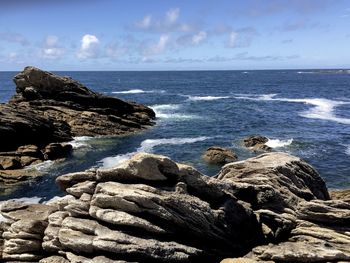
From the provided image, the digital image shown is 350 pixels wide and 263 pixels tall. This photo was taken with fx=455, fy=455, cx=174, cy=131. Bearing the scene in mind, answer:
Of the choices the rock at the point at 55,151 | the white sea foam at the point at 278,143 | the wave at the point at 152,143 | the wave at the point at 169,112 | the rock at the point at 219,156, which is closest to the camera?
the rock at the point at 219,156

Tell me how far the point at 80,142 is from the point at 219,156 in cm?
2127

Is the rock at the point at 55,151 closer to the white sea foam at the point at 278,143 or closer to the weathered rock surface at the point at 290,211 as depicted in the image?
the white sea foam at the point at 278,143

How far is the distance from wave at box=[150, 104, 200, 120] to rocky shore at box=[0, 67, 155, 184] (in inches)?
233

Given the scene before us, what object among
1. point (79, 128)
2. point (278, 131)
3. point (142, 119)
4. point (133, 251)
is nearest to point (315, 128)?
point (278, 131)

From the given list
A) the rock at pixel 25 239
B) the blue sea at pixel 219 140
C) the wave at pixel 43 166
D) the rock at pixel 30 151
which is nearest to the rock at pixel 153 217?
the rock at pixel 25 239

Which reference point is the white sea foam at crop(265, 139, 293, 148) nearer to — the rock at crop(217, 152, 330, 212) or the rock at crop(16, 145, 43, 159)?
the rock at crop(16, 145, 43, 159)

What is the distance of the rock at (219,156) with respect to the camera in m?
49.5

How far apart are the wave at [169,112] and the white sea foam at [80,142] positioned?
24.0 metres

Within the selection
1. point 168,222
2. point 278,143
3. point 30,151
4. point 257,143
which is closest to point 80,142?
point 30,151

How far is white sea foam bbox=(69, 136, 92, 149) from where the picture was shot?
5903 cm

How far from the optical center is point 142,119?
7662 centimetres

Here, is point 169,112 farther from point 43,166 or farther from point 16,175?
point 16,175

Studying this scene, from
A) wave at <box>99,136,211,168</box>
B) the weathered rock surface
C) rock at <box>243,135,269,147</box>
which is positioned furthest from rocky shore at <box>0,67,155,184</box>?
the weathered rock surface

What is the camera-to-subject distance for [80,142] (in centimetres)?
6150
